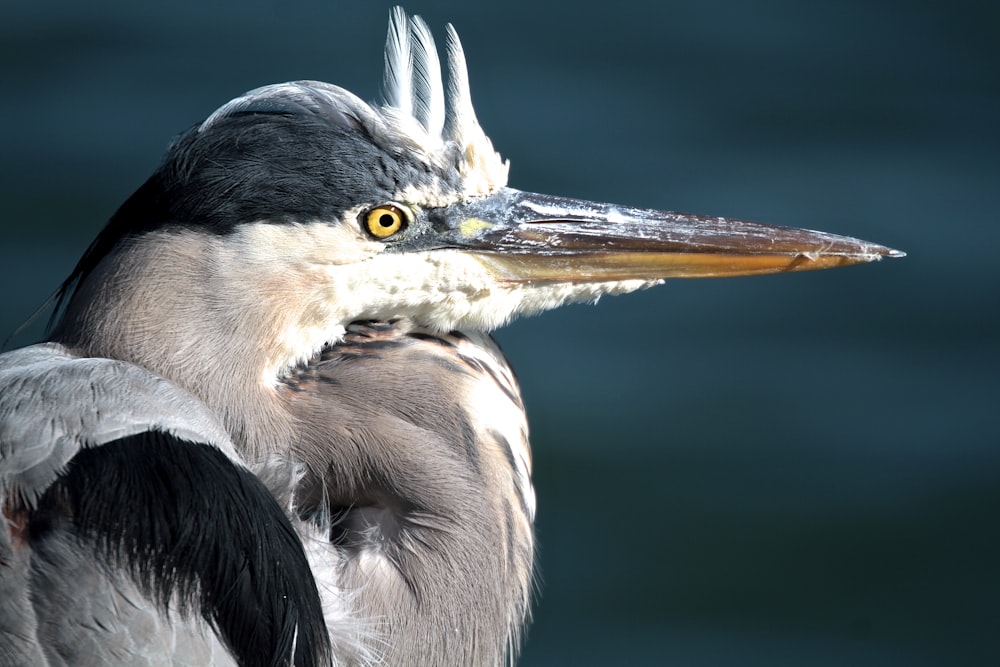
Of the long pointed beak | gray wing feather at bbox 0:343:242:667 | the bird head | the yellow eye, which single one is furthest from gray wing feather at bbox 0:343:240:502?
the long pointed beak

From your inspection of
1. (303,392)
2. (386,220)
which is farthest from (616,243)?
(303,392)

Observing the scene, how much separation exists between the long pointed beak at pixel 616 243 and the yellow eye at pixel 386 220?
0.27ft

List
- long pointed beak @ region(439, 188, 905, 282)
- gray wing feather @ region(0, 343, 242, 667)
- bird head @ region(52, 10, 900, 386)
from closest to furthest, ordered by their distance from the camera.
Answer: gray wing feather @ region(0, 343, 242, 667) < bird head @ region(52, 10, 900, 386) < long pointed beak @ region(439, 188, 905, 282)

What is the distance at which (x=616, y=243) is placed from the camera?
8.02 ft

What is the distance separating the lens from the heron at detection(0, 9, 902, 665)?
1.99m

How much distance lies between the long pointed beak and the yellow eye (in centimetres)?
8

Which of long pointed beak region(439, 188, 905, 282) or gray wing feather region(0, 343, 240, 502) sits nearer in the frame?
gray wing feather region(0, 343, 240, 502)

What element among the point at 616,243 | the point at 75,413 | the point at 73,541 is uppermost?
the point at 616,243

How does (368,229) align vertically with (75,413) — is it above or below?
above

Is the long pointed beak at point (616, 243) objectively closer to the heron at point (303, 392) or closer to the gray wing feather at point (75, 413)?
the heron at point (303, 392)

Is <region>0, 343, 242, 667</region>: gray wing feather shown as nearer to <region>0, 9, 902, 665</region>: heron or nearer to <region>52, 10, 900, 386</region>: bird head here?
<region>0, 9, 902, 665</region>: heron

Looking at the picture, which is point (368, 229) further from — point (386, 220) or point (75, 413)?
point (75, 413)

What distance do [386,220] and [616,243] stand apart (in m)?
0.43

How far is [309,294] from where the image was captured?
7.25 feet
